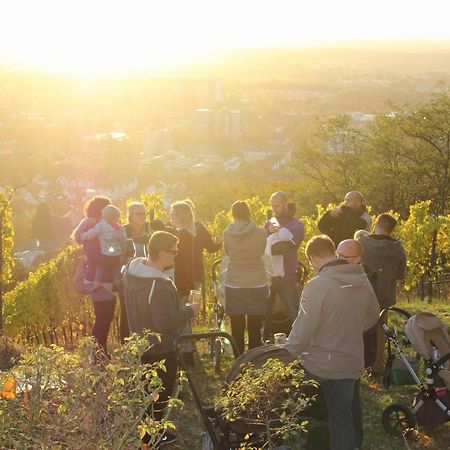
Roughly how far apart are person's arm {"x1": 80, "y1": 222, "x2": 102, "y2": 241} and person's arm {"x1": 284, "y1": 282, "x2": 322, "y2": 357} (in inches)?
102

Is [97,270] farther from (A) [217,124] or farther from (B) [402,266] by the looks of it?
(A) [217,124]

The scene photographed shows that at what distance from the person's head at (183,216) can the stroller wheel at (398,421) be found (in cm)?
235

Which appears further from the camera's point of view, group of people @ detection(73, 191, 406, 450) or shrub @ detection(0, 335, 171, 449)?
group of people @ detection(73, 191, 406, 450)

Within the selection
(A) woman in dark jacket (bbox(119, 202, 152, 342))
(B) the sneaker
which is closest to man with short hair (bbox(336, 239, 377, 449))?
(B) the sneaker

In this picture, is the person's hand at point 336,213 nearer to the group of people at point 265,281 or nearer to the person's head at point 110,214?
the group of people at point 265,281

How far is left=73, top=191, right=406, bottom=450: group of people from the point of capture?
425 centimetres

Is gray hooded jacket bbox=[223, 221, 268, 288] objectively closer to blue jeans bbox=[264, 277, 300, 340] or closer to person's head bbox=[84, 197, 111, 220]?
blue jeans bbox=[264, 277, 300, 340]

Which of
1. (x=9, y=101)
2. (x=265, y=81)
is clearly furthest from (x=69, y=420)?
(x=265, y=81)

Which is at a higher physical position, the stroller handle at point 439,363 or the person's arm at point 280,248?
the person's arm at point 280,248

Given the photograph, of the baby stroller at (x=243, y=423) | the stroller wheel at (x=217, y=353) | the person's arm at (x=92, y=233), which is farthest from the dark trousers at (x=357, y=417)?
the person's arm at (x=92, y=233)

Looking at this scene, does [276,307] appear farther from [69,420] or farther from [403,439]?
[69,420]

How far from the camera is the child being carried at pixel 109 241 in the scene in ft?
20.3

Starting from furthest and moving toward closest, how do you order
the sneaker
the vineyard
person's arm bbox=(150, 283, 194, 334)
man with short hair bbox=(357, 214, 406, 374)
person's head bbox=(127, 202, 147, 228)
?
the vineyard, person's head bbox=(127, 202, 147, 228), man with short hair bbox=(357, 214, 406, 374), the sneaker, person's arm bbox=(150, 283, 194, 334)

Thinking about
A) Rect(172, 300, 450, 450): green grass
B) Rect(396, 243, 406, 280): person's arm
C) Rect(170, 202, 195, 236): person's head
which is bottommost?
Rect(172, 300, 450, 450): green grass
